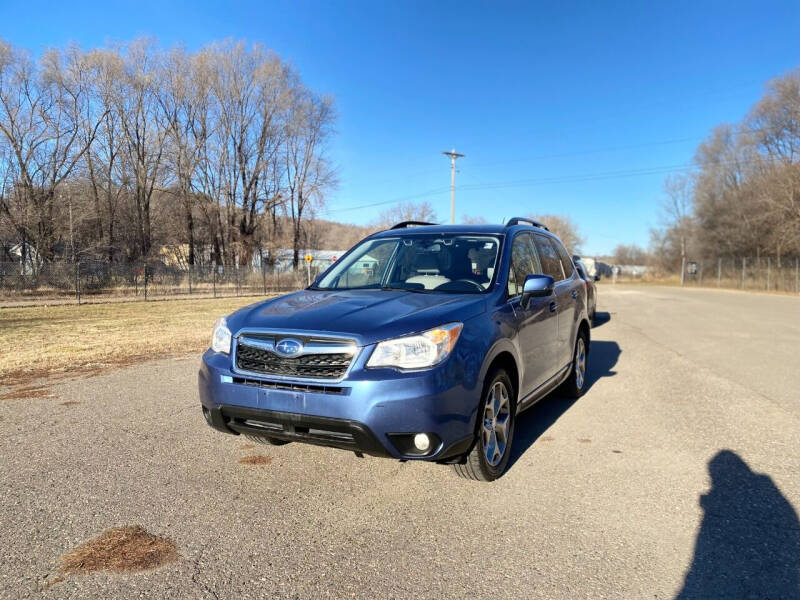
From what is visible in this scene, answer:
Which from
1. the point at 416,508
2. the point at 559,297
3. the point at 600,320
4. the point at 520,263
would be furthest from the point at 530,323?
the point at 600,320

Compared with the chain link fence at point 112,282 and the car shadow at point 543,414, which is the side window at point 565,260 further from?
the chain link fence at point 112,282

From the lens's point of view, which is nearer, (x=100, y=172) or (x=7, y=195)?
(x=7, y=195)

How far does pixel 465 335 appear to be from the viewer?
10.4 ft

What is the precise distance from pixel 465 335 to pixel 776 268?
1842 inches

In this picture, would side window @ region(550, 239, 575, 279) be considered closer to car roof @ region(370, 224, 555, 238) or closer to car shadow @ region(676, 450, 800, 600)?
car roof @ region(370, 224, 555, 238)

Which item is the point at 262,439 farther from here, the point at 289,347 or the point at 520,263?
the point at 520,263

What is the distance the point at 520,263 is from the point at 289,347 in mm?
2248

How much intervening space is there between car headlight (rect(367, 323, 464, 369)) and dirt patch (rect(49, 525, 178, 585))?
1.43m

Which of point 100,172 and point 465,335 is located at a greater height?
point 100,172

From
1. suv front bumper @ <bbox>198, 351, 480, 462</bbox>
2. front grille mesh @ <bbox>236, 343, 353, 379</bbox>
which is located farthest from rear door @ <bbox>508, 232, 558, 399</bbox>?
front grille mesh @ <bbox>236, 343, 353, 379</bbox>

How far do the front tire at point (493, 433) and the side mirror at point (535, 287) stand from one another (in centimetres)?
68

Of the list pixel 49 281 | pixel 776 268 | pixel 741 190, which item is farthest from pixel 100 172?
pixel 741 190

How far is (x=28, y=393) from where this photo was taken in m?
6.05

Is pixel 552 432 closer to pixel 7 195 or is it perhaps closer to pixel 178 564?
pixel 178 564
